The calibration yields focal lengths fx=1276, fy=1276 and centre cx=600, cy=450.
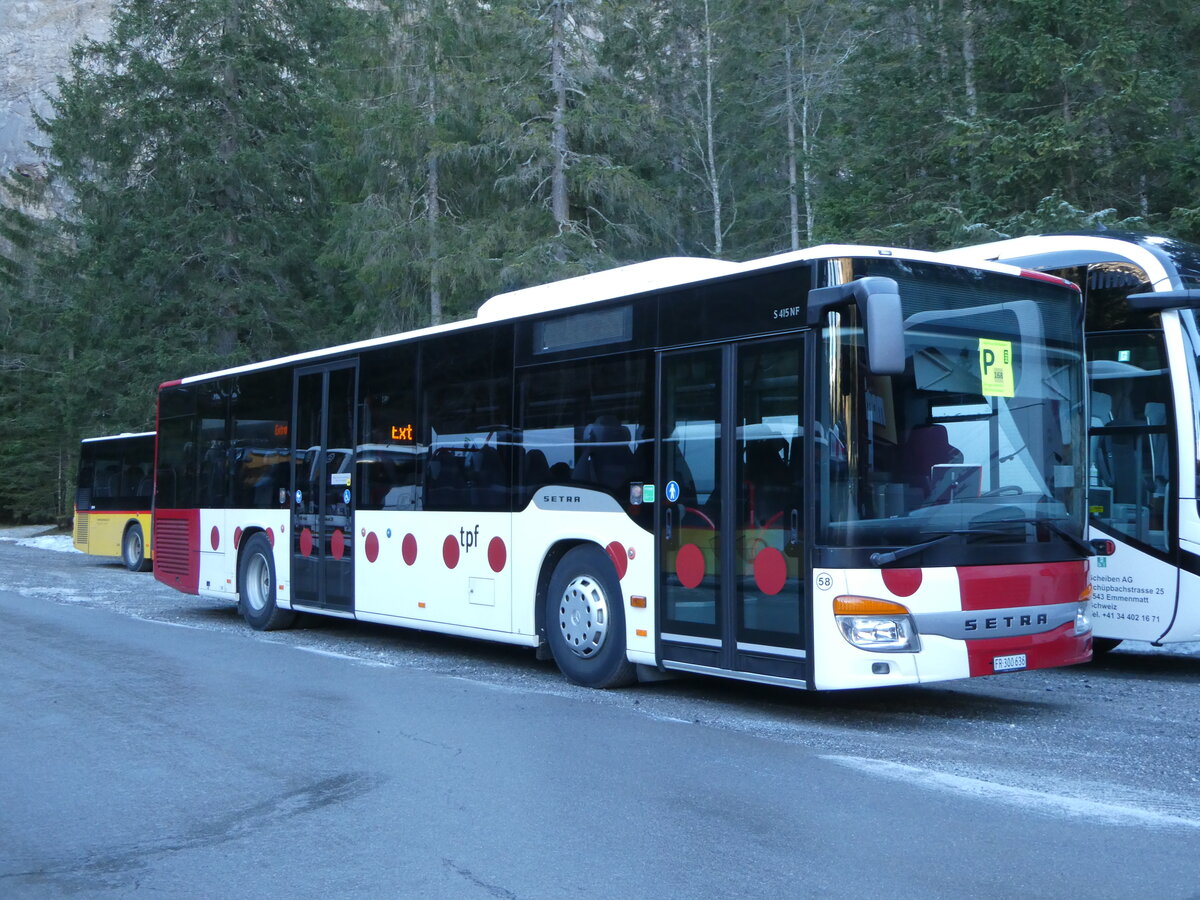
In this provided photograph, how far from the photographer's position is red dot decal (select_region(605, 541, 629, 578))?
9383 mm

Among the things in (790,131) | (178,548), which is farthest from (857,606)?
(790,131)

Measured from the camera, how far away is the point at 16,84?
8162cm

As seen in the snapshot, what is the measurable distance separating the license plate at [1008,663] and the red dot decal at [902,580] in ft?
2.59

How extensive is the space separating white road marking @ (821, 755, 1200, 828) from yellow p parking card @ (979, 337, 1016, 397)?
2585mm

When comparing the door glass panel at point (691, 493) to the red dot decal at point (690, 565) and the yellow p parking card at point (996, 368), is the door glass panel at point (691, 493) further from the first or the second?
the yellow p parking card at point (996, 368)

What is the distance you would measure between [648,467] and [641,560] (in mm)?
674

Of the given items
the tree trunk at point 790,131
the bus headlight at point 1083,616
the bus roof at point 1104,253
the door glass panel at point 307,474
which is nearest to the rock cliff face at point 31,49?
the tree trunk at point 790,131

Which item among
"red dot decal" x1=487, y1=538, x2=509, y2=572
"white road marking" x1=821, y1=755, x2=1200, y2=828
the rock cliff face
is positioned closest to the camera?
"white road marking" x1=821, y1=755, x2=1200, y2=828

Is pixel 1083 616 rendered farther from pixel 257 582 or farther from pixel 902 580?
pixel 257 582

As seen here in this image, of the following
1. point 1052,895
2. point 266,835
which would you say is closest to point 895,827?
point 1052,895

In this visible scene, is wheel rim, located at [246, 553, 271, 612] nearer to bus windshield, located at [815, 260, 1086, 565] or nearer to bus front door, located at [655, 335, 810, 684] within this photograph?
bus front door, located at [655, 335, 810, 684]

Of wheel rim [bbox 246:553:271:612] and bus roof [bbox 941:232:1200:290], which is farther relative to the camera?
wheel rim [bbox 246:553:271:612]

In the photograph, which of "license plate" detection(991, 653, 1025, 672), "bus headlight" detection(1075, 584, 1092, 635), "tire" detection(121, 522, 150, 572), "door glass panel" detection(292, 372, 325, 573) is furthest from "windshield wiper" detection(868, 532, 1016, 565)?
"tire" detection(121, 522, 150, 572)

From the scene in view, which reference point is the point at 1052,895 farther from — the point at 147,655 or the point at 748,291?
the point at 147,655
